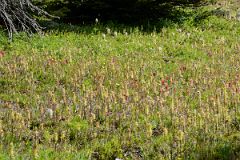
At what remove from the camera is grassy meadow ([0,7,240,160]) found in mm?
6504

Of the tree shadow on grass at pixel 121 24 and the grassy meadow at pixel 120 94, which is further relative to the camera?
the tree shadow on grass at pixel 121 24

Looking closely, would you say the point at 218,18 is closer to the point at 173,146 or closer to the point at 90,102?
the point at 90,102

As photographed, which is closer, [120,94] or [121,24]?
[120,94]

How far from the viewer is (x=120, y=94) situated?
8258mm

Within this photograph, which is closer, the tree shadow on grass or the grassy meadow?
the grassy meadow

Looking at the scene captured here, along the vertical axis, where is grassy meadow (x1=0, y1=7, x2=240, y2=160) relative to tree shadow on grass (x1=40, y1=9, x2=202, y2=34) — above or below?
below

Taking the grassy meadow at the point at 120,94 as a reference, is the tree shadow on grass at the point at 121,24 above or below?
above

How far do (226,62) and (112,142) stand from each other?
214 inches

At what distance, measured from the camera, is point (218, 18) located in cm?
1716

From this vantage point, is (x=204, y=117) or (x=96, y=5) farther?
(x=96, y=5)

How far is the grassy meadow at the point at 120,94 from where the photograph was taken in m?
6.50

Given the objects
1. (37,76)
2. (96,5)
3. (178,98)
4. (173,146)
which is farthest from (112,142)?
(96,5)

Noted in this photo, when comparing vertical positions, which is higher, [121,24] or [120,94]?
[121,24]

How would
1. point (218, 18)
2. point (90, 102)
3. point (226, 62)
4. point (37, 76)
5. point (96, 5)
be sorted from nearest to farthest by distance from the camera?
point (90, 102) < point (37, 76) < point (226, 62) < point (96, 5) < point (218, 18)
